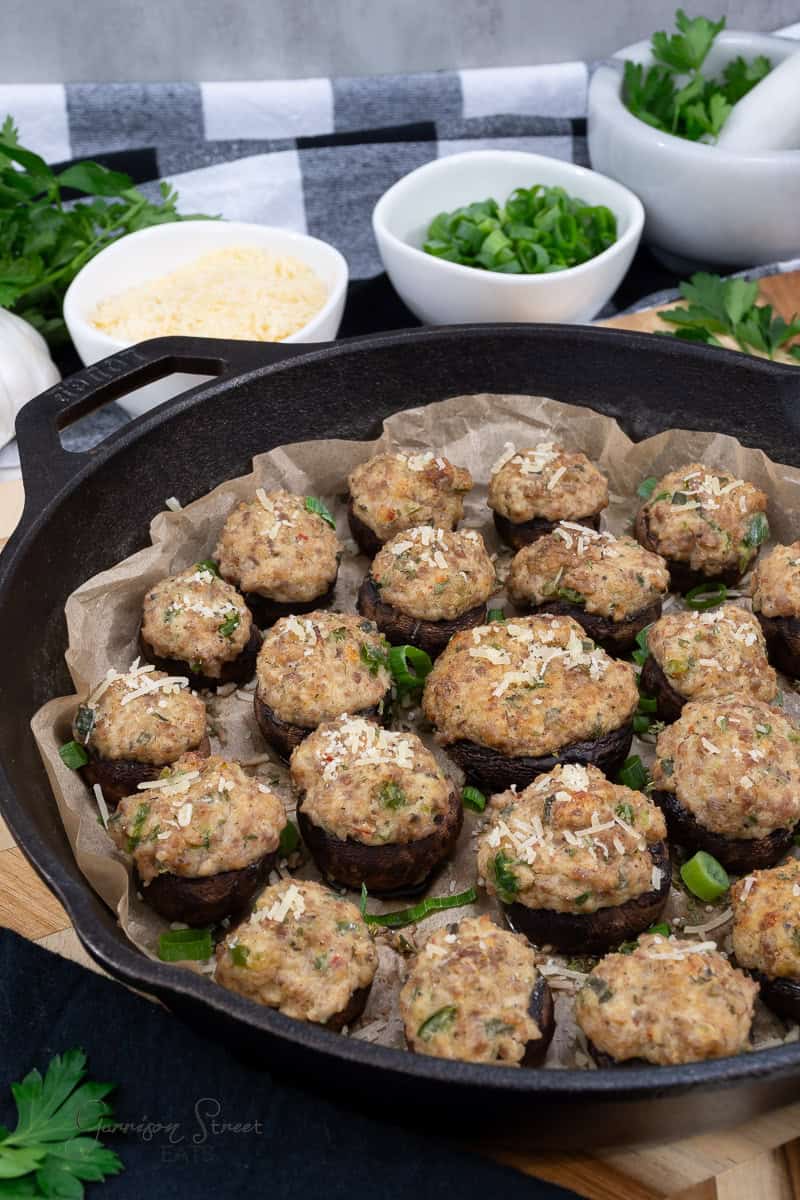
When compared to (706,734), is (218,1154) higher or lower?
lower

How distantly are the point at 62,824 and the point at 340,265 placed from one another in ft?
7.41

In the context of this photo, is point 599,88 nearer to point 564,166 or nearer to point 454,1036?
point 564,166

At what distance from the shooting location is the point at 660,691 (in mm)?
2902

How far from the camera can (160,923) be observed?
2512 mm

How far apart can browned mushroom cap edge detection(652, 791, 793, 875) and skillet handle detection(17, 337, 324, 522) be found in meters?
1.54

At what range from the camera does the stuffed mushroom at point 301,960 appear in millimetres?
2197

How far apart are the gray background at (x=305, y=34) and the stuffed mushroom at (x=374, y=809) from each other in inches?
134

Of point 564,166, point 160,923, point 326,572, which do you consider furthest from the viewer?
point 564,166

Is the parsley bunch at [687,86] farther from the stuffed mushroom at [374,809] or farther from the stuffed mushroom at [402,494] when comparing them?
the stuffed mushroom at [374,809]

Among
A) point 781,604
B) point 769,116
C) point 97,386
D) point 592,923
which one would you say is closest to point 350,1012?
point 592,923

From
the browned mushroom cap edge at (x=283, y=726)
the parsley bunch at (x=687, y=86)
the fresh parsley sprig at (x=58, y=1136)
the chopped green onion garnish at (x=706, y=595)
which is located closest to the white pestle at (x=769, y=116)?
the parsley bunch at (x=687, y=86)

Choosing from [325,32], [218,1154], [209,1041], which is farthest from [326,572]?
[325,32]

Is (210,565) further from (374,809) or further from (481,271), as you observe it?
(481,271)

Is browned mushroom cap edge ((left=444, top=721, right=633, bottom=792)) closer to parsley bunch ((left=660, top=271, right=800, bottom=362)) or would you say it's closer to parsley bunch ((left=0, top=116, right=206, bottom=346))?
parsley bunch ((left=660, top=271, right=800, bottom=362))
